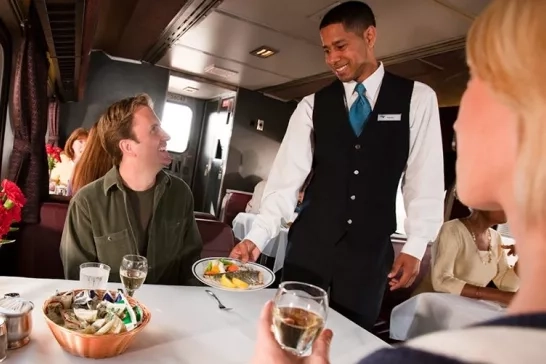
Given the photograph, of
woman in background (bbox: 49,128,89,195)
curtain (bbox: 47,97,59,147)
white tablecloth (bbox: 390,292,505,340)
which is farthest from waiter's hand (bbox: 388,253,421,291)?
curtain (bbox: 47,97,59,147)

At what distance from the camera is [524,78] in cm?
40

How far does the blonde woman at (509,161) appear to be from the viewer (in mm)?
312

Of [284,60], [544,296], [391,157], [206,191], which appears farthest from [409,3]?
[206,191]

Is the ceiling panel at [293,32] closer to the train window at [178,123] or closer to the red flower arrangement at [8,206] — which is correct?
the red flower arrangement at [8,206]

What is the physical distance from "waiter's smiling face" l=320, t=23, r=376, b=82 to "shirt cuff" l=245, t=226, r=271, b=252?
31.5 inches

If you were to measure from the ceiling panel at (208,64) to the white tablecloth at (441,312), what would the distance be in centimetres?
421

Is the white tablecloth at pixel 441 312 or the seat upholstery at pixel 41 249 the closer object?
the white tablecloth at pixel 441 312

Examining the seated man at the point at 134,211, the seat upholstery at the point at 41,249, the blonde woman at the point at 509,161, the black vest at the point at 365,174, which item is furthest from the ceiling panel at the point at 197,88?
the blonde woman at the point at 509,161

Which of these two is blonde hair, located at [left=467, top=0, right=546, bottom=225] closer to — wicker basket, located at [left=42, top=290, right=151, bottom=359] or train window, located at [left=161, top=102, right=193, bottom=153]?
wicker basket, located at [left=42, top=290, right=151, bottom=359]

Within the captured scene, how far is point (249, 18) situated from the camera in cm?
373

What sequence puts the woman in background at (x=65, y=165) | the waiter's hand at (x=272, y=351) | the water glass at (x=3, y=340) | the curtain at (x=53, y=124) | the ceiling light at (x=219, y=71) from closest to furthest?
the waiter's hand at (x=272, y=351), the water glass at (x=3, y=340), the woman in background at (x=65, y=165), the curtain at (x=53, y=124), the ceiling light at (x=219, y=71)

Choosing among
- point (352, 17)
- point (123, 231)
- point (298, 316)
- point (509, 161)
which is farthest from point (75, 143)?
point (509, 161)

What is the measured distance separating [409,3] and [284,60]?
226 cm

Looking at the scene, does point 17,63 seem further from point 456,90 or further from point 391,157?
point 456,90
